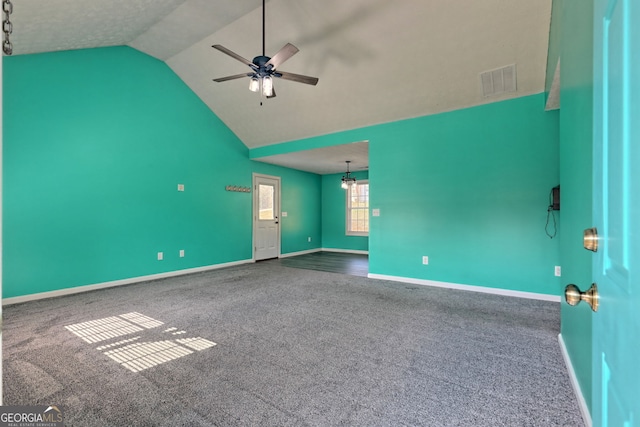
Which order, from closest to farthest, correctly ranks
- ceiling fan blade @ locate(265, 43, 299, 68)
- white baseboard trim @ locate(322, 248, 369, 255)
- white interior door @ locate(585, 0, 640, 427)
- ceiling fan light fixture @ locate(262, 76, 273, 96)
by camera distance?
1. white interior door @ locate(585, 0, 640, 427)
2. ceiling fan blade @ locate(265, 43, 299, 68)
3. ceiling fan light fixture @ locate(262, 76, 273, 96)
4. white baseboard trim @ locate(322, 248, 369, 255)

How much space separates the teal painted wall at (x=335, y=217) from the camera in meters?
8.34

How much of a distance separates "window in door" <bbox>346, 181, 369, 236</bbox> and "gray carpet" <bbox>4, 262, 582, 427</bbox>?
4370 millimetres

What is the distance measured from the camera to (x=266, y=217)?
7141mm

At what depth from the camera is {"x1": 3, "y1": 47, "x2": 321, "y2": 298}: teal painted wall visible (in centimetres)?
367

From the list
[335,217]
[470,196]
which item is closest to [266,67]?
[470,196]

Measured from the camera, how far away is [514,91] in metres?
3.85

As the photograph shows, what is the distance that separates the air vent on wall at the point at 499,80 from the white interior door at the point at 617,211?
327 cm

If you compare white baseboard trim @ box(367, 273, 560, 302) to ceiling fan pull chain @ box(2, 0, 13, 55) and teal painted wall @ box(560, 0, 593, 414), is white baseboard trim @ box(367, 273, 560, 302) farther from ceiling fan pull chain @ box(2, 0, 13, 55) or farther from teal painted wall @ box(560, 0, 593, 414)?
ceiling fan pull chain @ box(2, 0, 13, 55)

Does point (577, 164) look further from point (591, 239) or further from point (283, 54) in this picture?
point (283, 54)

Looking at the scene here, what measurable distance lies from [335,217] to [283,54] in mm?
5965

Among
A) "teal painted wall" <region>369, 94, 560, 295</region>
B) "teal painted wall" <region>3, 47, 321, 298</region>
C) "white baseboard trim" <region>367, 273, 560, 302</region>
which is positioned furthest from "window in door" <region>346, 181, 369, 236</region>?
"teal painted wall" <region>3, 47, 321, 298</region>

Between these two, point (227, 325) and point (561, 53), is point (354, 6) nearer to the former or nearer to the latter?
point (561, 53)

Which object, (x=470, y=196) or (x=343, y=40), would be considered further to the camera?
(x=470, y=196)

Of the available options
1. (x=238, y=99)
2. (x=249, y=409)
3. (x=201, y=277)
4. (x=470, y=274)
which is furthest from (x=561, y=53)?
(x=201, y=277)
